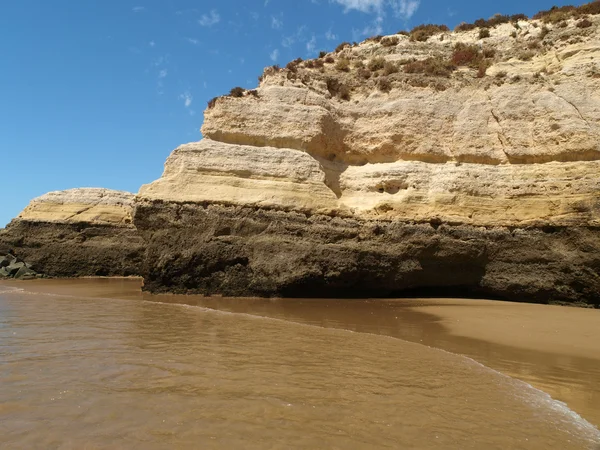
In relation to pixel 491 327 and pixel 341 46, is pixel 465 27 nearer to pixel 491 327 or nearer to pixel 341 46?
pixel 341 46

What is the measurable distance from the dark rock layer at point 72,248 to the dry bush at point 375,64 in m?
13.2

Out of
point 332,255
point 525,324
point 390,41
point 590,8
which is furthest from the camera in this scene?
point 390,41

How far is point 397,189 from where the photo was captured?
12.6 m

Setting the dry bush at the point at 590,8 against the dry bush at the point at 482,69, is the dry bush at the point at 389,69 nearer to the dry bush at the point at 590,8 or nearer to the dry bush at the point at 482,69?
the dry bush at the point at 482,69

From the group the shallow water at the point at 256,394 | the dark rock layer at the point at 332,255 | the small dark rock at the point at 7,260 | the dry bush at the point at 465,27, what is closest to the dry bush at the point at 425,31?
the dry bush at the point at 465,27

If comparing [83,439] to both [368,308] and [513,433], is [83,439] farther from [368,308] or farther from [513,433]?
[368,308]

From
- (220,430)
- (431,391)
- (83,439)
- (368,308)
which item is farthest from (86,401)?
(368,308)

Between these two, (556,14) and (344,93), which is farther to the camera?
(556,14)

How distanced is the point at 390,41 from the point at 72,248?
16.9 m

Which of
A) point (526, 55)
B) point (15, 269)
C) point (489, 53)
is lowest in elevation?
point (15, 269)

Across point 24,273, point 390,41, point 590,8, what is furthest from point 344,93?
point 24,273

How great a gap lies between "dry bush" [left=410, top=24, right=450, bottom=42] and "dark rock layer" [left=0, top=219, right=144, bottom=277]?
50.9 ft

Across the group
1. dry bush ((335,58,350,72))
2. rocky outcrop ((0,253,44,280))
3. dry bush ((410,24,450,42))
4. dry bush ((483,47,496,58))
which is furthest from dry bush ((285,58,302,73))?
rocky outcrop ((0,253,44,280))

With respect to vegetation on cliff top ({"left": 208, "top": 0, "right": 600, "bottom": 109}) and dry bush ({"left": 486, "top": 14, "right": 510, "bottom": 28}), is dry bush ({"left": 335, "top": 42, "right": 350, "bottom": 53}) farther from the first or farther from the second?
dry bush ({"left": 486, "top": 14, "right": 510, "bottom": 28})
